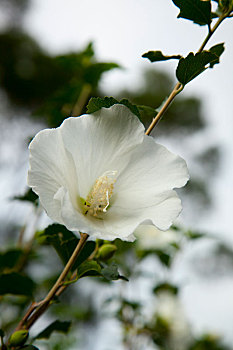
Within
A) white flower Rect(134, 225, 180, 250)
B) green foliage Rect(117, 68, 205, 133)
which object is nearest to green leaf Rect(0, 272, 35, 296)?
white flower Rect(134, 225, 180, 250)

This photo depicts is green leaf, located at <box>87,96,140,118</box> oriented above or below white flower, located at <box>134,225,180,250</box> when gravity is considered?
above

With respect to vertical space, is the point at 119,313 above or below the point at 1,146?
above

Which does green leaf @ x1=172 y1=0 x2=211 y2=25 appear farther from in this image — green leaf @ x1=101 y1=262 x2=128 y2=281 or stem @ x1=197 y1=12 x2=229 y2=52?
green leaf @ x1=101 y1=262 x2=128 y2=281

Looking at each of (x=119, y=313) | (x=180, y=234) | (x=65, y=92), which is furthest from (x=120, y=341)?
(x=65, y=92)

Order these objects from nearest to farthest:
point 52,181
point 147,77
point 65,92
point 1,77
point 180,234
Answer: point 52,181, point 65,92, point 180,234, point 1,77, point 147,77

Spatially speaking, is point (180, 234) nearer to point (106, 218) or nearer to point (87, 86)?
point (87, 86)

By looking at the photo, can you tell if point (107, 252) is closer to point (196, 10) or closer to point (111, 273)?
point (111, 273)

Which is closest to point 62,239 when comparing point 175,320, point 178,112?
point 175,320

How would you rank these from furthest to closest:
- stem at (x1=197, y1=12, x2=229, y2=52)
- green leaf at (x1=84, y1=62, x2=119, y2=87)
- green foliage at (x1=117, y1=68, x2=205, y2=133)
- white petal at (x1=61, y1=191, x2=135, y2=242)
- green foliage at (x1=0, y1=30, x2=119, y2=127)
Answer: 1. green foliage at (x1=117, y1=68, x2=205, y2=133)
2. green foliage at (x1=0, y1=30, x2=119, y2=127)
3. green leaf at (x1=84, y1=62, x2=119, y2=87)
4. stem at (x1=197, y1=12, x2=229, y2=52)
5. white petal at (x1=61, y1=191, x2=135, y2=242)
